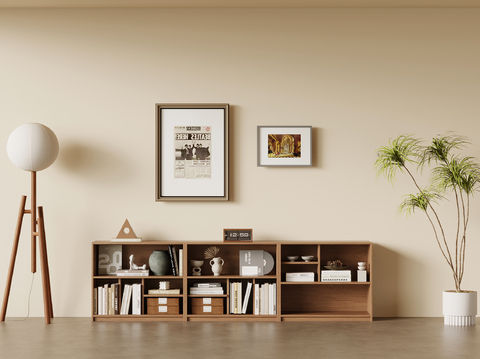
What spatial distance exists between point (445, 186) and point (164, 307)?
2.74 m

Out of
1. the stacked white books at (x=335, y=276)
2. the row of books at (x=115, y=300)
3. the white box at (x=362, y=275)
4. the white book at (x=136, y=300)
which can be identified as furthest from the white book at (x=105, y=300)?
the white box at (x=362, y=275)

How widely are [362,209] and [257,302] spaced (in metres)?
1.34

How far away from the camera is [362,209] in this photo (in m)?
4.50

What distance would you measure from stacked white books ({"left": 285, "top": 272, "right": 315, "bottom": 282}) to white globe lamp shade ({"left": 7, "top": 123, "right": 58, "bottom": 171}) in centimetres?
239

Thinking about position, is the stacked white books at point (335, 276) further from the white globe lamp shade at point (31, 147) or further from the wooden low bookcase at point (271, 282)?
the white globe lamp shade at point (31, 147)

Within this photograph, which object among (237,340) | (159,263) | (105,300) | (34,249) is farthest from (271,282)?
(34,249)

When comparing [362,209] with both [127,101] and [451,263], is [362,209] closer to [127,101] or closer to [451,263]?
[451,263]

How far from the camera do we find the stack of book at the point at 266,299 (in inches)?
166

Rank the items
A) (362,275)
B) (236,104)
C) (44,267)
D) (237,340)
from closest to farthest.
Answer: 1. (237,340)
2. (44,267)
3. (362,275)
4. (236,104)

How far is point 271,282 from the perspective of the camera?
4426 mm

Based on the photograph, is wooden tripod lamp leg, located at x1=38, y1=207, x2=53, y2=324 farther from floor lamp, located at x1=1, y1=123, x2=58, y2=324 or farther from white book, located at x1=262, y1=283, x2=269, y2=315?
white book, located at x1=262, y1=283, x2=269, y2=315

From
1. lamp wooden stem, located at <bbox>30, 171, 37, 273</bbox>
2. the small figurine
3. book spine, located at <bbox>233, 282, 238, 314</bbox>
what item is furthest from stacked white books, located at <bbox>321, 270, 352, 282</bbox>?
lamp wooden stem, located at <bbox>30, 171, 37, 273</bbox>

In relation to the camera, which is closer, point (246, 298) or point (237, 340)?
point (237, 340)

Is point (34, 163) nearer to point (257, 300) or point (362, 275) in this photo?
point (257, 300)
